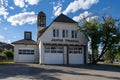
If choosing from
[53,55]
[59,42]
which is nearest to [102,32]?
[59,42]

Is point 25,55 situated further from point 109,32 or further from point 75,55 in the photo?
point 109,32

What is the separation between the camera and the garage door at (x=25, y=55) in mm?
37188

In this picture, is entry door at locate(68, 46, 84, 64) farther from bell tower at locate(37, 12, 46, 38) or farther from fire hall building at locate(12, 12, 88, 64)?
bell tower at locate(37, 12, 46, 38)

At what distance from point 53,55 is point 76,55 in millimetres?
3624

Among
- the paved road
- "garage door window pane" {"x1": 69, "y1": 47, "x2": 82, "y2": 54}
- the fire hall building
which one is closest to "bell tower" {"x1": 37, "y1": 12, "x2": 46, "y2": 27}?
the fire hall building

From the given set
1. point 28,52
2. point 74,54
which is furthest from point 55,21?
point 28,52

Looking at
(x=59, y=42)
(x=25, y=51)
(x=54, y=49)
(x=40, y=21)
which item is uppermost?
(x=40, y=21)

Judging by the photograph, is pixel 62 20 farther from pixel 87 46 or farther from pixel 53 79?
pixel 53 79

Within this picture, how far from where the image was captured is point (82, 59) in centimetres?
3369

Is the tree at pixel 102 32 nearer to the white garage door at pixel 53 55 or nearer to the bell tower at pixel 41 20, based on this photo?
the white garage door at pixel 53 55

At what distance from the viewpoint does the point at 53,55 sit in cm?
3216

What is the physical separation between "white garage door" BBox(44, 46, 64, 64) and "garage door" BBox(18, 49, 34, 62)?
21.9ft

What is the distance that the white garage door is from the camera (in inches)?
1254

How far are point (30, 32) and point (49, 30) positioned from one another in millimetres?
10881
